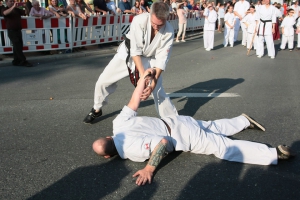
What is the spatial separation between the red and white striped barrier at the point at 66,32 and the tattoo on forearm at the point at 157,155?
25.0 ft

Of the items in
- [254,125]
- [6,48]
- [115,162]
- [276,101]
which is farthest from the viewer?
[6,48]

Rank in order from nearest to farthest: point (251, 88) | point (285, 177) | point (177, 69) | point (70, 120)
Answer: point (285, 177), point (70, 120), point (251, 88), point (177, 69)

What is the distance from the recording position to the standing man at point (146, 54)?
391 centimetres

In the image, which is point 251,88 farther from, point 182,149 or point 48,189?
point 48,189

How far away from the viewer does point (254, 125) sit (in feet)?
14.6

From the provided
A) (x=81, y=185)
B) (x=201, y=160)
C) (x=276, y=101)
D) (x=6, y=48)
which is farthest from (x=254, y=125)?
(x=6, y=48)

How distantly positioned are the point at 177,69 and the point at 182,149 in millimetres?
5253

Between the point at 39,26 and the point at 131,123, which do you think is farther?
the point at 39,26

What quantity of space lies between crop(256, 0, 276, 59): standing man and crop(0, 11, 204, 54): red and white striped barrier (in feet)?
16.8

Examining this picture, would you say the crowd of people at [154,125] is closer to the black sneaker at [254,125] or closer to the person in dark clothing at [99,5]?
the black sneaker at [254,125]

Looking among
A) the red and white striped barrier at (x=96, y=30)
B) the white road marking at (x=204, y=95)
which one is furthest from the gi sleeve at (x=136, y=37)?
the red and white striped barrier at (x=96, y=30)

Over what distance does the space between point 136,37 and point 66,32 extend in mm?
7191

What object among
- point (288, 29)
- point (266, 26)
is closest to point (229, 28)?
point (288, 29)

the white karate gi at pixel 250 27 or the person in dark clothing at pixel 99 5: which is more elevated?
the person in dark clothing at pixel 99 5
